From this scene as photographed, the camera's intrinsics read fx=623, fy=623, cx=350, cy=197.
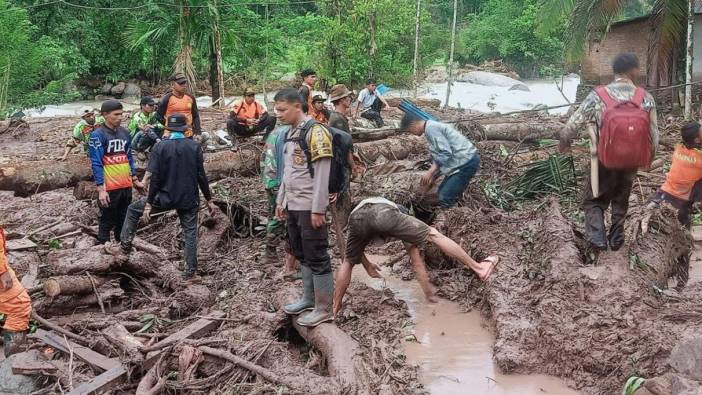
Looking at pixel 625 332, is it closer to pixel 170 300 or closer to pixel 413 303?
pixel 413 303

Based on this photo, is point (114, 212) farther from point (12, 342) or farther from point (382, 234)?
point (382, 234)

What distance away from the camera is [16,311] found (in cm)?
477

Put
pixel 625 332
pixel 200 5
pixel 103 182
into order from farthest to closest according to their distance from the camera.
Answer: pixel 200 5, pixel 103 182, pixel 625 332

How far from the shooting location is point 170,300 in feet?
18.5

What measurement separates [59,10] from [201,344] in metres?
25.8

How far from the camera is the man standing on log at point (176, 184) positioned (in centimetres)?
610

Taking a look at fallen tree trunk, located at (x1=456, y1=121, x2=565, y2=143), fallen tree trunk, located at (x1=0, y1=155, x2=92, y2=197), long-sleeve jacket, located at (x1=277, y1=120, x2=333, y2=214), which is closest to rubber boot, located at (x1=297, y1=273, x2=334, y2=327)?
long-sleeve jacket, located at (x1=277, y1=120, x2=333, y2=214)

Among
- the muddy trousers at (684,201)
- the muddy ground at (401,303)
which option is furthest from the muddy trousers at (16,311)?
the muddy trousers at (684,201)

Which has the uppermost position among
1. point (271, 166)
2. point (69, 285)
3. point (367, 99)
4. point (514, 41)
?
point (514, 41)

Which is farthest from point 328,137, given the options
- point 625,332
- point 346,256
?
point 625,332

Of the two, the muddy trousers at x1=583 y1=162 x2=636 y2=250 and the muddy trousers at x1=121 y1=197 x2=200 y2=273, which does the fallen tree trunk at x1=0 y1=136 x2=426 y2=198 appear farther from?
the muddy trousers at x1=583 y1=162 x2=636 y2=250

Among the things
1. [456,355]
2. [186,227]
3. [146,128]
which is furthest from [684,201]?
[146,128]

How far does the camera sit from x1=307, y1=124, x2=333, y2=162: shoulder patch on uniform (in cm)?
439

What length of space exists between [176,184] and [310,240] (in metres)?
2.15
